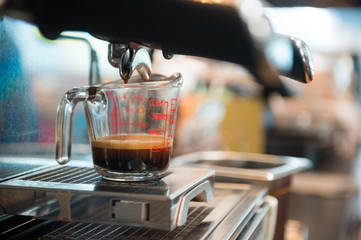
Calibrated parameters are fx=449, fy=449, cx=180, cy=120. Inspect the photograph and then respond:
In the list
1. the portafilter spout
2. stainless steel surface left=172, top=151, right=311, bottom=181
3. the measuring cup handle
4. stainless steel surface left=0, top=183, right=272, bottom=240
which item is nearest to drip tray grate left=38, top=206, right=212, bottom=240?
stainless steel surface left=0, top=183, right=272, bottom=240

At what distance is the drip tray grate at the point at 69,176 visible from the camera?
0.69 metres

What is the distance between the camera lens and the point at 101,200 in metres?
0.61

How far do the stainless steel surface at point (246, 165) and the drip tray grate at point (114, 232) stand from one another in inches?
13.9

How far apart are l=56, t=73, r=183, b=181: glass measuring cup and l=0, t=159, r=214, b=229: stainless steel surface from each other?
0.03 m

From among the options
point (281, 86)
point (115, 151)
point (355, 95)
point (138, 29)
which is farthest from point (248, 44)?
point (355, 95)

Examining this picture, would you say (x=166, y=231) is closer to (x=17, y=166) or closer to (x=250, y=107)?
(x=17, y=166)

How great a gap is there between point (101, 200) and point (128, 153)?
0.09 meters

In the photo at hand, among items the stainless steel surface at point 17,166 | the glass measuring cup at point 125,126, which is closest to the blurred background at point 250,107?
Answer: the stainless steel surface at point 17,166

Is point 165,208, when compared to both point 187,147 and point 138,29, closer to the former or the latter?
point 138,29

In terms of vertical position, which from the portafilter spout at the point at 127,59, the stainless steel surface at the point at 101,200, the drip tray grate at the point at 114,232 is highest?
the portafilter spout at the point at 127,59

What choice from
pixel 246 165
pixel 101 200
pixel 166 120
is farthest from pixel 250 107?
pixel 101 200

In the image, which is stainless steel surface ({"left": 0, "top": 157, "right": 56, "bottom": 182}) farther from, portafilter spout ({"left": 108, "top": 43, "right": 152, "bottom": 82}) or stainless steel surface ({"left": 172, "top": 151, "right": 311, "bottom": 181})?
stainless steel surface ({"left": 172, "top": 151, "right": 311, "bottom": 181})

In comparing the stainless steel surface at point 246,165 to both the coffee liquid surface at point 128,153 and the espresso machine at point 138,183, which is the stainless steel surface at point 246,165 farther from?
the coffee liquid surface at point 128,153

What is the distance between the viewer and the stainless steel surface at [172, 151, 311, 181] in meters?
1.07
